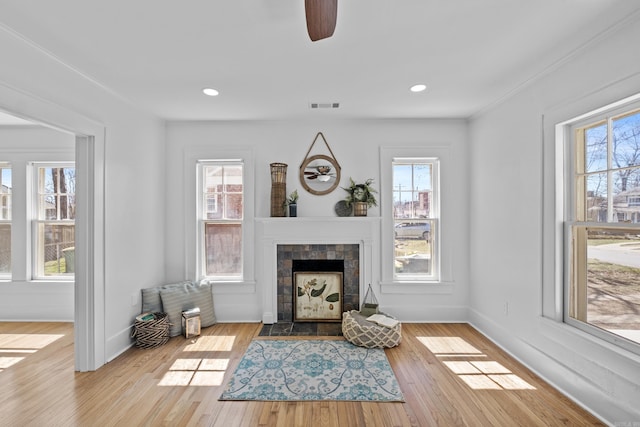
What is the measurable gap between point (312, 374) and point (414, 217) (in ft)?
7.24

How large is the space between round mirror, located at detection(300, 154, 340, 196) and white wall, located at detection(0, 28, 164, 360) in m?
1.75

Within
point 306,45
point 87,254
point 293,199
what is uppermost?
point 306,45

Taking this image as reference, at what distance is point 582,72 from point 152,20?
2.84 meters

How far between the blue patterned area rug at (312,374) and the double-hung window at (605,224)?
5.00 feet

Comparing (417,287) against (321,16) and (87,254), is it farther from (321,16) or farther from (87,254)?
(87,254)

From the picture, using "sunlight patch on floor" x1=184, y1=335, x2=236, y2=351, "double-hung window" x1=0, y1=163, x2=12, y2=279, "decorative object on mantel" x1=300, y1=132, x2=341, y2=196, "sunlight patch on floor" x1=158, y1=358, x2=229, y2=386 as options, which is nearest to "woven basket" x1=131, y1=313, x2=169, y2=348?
"sunlight patch on floor" x1=184, y1=335, x2=236, y2=351

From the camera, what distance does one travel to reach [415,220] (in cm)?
378

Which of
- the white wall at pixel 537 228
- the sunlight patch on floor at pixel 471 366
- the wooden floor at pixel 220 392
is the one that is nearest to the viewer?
the white wall at pixel 537 228

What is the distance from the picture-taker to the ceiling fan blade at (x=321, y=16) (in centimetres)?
118

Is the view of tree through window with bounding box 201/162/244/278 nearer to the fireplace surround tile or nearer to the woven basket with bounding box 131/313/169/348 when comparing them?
the fireplace surround tile

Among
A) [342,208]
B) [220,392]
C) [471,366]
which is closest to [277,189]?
[342,208]

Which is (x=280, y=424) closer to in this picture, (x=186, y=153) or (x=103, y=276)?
(x=103, y=276)

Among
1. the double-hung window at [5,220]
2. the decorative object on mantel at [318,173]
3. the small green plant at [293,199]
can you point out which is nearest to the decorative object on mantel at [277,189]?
the small green plant at [293,199]

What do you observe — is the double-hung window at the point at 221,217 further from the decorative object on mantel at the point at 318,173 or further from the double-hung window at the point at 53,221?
the double-hung window at the point at 53,221
